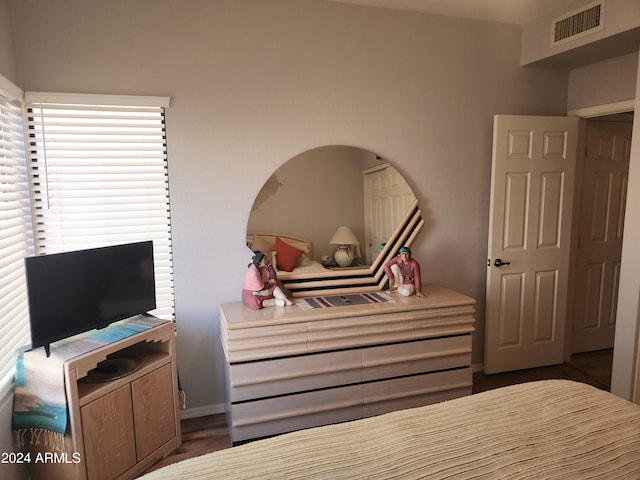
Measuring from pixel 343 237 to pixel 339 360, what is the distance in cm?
84

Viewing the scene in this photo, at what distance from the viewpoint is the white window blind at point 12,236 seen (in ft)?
6.15

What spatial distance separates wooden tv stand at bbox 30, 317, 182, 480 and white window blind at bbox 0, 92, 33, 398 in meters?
0.32

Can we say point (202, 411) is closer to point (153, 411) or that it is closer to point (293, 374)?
point (153, 411)

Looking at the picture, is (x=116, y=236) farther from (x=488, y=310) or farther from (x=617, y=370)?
(x=617, y=370)

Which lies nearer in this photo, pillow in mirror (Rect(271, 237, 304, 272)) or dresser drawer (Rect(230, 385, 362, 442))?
dresser drawer (Rect(230, 385, 362, 442))

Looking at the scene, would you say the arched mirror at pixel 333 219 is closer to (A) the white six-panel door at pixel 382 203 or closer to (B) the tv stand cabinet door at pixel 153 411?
(A) the white six-panel door at pixel 382 203

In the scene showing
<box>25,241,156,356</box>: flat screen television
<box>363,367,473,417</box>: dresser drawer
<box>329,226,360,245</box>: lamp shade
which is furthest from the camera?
<box>329,226,360,245</box>: lamp shade

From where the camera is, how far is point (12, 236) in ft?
6.68

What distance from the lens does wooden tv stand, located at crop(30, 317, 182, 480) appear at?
6.03 feet

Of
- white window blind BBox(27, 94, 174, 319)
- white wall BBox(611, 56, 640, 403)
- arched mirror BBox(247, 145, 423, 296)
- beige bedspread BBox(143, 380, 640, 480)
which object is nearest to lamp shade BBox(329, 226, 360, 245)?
arched mirror BBox(247, 145, 423, 296)

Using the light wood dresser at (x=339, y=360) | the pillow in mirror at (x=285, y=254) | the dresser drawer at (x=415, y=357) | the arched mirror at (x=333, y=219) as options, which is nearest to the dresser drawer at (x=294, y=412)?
the light wood dresser at (x=339, y=360)

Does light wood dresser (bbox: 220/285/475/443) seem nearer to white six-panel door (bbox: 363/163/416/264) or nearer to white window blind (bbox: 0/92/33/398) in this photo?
white six-panel door (bbox: 363/163/416/264)

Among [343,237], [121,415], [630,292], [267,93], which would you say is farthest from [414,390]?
[267,93]

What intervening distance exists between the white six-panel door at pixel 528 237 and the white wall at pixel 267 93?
139mm
